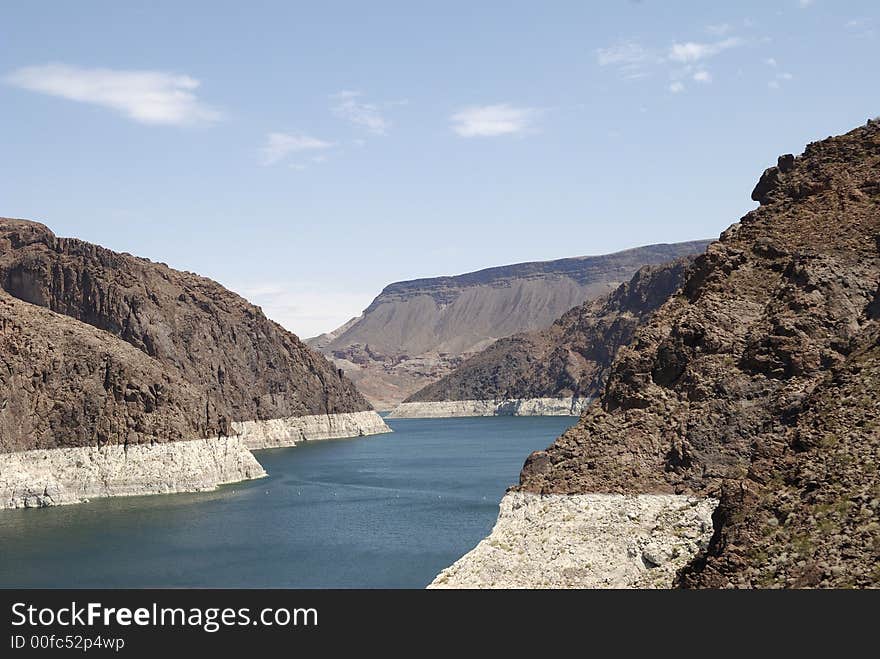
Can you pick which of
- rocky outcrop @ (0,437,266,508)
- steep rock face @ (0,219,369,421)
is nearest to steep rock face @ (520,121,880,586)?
rocky outcrop @ (0,437,266,508)

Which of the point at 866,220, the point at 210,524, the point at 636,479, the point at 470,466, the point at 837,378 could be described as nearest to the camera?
the point at 837,378

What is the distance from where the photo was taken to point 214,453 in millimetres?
110625

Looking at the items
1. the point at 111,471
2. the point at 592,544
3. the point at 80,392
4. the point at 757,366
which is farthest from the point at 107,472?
the point at 757,366

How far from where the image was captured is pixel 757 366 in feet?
137

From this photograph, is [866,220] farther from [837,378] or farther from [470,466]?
[470,466]

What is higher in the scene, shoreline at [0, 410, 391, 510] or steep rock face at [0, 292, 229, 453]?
steep rock face at [0, 292, 229, 453]

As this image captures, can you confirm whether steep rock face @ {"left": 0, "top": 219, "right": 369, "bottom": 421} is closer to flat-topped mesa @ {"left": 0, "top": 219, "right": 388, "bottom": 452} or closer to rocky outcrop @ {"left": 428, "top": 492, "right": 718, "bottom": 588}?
flat-topped mesa @ {"left": 0, "top": 219, "right": 388, "bottom": 452}

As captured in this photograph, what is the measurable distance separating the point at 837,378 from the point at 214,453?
286ft

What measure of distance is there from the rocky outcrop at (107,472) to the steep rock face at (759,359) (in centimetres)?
6213

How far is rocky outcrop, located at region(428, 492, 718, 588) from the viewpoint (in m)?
36.2

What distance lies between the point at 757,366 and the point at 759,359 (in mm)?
323

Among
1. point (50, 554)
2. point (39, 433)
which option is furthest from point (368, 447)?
point (50, 554)

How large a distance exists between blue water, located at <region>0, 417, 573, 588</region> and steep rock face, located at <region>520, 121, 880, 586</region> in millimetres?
16430

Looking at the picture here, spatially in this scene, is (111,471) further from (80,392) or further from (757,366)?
(757,366)
